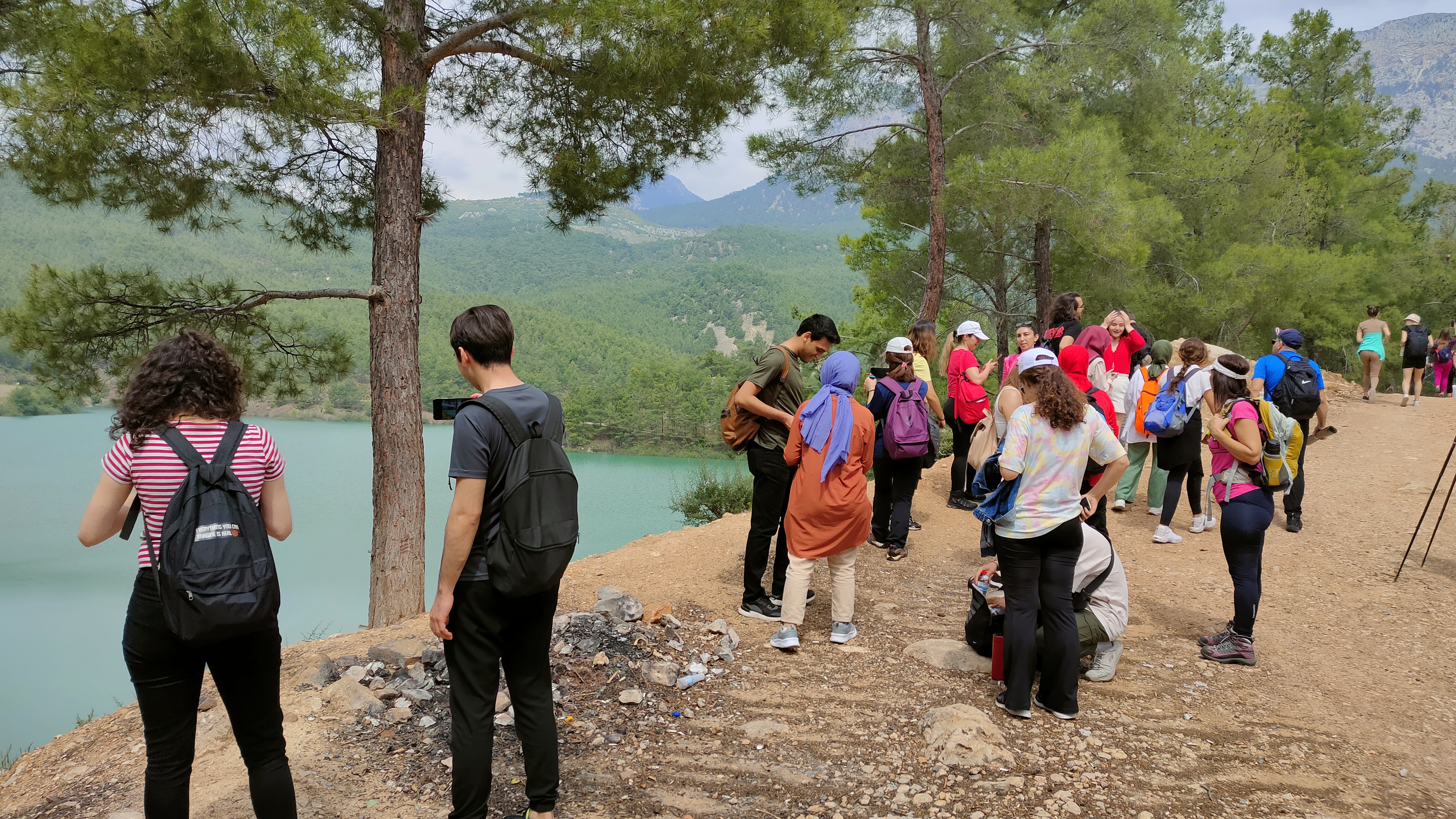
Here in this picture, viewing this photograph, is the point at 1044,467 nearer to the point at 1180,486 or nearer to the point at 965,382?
the point at 965,382

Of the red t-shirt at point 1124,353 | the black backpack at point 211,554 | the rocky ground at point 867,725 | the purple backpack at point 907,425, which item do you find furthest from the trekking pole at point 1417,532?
the black backpack at point 211,554

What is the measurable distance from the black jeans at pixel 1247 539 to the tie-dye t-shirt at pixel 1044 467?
3.34 ft

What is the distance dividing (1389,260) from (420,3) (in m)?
26.7

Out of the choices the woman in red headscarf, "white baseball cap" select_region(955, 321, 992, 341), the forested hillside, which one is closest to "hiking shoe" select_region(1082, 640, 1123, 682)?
the woman in red headscarf

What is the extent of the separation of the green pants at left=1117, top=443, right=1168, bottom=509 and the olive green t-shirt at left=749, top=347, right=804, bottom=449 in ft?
12.1

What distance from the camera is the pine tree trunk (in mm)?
5078

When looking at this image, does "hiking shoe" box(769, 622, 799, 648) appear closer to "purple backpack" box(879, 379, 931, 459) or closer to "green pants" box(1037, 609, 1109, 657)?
"green pants" box(1037, 609, 1109, 657)

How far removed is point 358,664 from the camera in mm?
3602

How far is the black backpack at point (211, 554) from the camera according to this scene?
180cm

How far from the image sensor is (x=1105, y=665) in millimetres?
3523

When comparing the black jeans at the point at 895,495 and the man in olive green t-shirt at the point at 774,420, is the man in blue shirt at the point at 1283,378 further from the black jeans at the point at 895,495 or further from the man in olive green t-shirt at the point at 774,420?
the man in olive green t-shirt at the point at 774,420

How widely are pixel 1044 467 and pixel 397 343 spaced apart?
413cm

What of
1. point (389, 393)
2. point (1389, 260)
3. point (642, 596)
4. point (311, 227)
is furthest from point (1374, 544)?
point (1389, 260)

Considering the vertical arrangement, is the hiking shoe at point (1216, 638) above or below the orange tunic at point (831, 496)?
below
